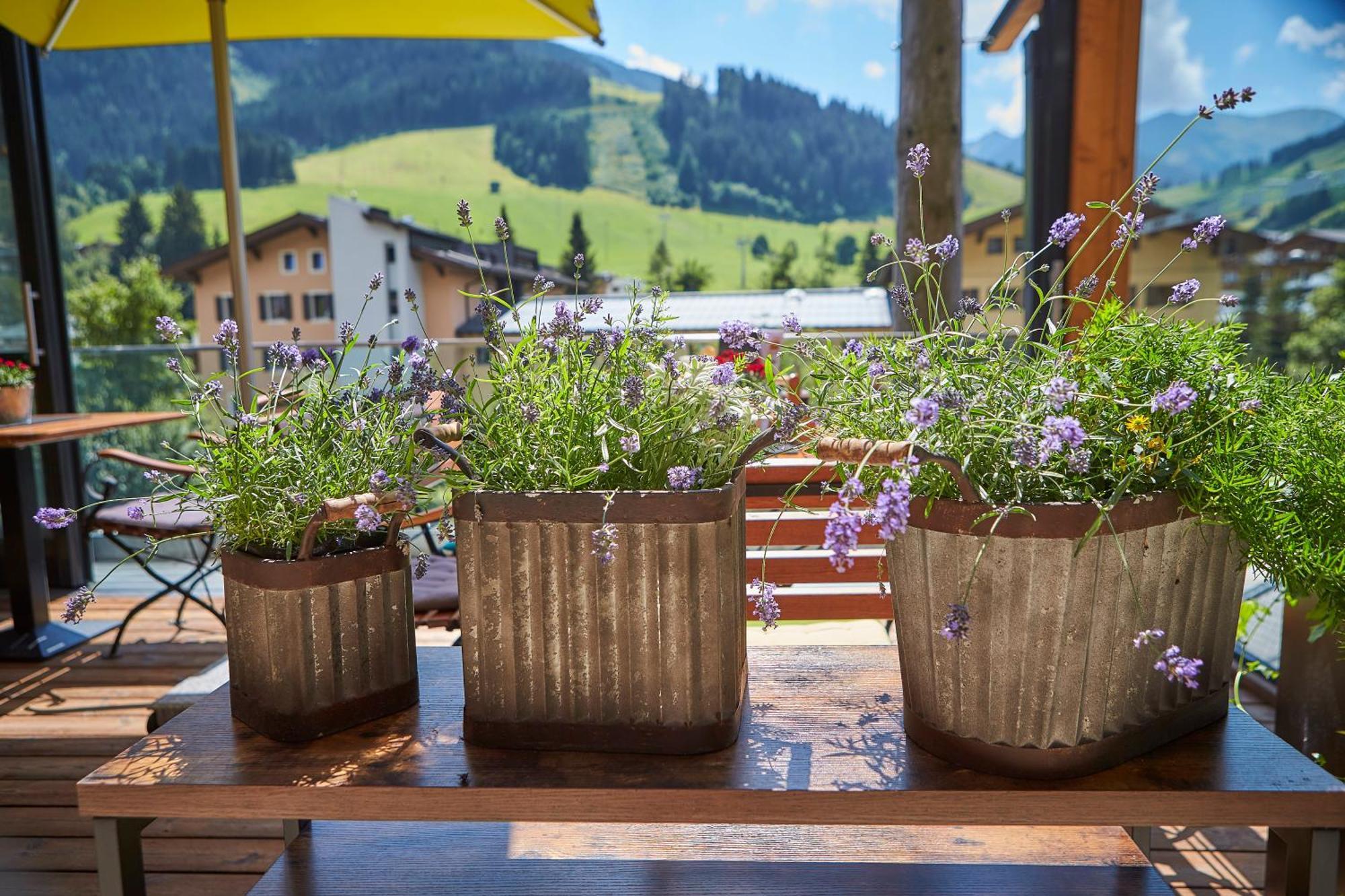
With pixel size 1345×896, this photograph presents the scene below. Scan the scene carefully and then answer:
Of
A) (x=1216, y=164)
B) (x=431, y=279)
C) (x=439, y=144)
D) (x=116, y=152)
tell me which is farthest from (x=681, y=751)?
(x=439, y=144)

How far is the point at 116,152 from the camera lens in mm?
12258

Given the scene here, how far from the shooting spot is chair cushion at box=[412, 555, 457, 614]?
6.84 feet

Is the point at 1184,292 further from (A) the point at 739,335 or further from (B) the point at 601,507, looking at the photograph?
(B) the point at 601,507

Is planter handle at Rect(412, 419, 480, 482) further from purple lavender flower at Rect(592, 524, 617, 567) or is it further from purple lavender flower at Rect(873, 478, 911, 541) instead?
purple lavender flower at Rect(873, 478, 911, 541)

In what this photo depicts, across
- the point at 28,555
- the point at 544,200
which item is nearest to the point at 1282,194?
the point at 28,555

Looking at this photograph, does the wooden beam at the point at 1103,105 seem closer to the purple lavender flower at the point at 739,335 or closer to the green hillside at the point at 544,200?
the purple lavender flower at the point at 739,335

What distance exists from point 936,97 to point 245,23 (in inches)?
86.9

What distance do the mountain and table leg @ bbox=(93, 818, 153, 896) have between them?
117 inches

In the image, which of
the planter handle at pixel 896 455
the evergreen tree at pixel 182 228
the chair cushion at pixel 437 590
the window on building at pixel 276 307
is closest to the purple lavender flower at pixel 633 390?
the planter handle at pixel 896 455

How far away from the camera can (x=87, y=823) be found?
1.97m

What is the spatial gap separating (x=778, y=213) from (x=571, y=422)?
99.2 ft

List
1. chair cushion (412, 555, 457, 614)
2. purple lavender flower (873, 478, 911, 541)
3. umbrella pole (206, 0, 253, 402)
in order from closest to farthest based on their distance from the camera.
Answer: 1. purple lavender flower (873, 478, 911, 541)
2. chair cushion (412, 555, 457, 614)
3. umbrella pole (206, 0, 253, 402)

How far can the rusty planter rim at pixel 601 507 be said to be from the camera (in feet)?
2.53

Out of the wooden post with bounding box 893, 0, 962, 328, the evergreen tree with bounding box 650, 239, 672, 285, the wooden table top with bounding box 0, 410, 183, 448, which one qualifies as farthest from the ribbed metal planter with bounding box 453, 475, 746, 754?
the evergreen tree with bounding box 650, 239, 672, 285
